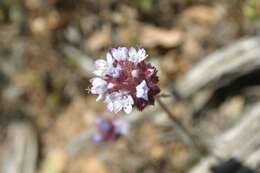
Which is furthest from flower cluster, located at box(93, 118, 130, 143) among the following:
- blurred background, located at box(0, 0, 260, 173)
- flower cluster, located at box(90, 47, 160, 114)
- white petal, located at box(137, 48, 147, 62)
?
white petal, located at box(137, 48, 147, 62)

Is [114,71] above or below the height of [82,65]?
below

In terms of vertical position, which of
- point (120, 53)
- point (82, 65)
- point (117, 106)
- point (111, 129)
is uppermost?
point (82, 65)

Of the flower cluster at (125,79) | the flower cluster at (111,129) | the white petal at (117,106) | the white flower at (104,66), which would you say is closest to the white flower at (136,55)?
the flower cluster at (125,79)

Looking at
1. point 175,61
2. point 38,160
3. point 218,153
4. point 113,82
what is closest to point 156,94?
point 113,82

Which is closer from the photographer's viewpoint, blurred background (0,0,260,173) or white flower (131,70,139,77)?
white flower (131,70,139,77)

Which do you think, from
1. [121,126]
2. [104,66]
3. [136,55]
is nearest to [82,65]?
[121,126]

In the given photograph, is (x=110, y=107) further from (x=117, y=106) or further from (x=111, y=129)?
(x=111, y=129)

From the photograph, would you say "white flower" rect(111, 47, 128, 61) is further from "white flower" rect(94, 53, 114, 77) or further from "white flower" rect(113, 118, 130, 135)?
"white flower" rect(113, 118, 130, 135)
